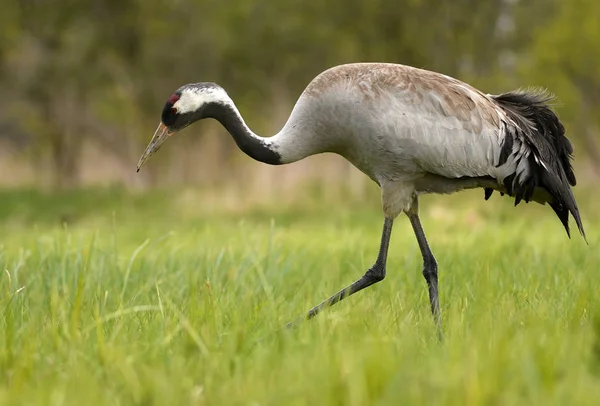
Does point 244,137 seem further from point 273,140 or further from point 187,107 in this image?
point 187,107

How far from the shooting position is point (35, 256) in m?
5.97

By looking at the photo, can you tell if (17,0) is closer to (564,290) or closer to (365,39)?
(365,39)

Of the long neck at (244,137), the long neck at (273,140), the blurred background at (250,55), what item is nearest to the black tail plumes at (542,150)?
the long neck at (273,140)

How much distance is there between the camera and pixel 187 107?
188 inches

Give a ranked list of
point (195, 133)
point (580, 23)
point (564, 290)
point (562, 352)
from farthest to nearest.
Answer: point (195, 133)
point (580, 23)
point (564, 290)
point (562, 352)

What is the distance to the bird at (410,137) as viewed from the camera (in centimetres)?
450

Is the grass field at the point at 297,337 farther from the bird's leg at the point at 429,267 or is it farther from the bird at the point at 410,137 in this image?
the bird at the point at 410,137

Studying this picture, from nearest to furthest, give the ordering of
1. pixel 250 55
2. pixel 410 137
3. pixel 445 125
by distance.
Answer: pixel 410 137, pixel 445 125, pixel 250 55

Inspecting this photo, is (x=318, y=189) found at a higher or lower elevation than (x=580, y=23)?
lower

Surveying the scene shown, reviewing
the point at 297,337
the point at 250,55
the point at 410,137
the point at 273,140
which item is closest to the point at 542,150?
the point at 410,137

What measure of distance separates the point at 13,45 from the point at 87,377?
1904 centimetres

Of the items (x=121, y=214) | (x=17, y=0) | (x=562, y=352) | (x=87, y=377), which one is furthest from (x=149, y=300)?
(x=17, y=0)

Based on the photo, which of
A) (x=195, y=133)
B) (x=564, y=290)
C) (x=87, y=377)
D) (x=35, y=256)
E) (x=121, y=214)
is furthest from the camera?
(x=195, y=133)

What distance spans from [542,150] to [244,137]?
1.70 m
